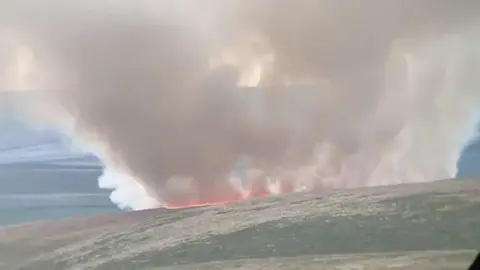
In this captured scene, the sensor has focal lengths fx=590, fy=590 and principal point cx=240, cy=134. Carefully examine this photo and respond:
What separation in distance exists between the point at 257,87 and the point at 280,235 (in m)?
0.35

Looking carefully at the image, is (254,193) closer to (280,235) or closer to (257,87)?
(280,235)

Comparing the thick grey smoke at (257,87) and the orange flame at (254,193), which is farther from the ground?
the thick grey smoke at (257,87)

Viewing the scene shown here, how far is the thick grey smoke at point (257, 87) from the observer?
1329 mm

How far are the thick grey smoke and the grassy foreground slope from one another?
4 cm

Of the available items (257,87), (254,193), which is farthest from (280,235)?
(257,87)

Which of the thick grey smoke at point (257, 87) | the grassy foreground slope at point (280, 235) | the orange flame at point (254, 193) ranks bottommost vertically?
the grassy foreground slope at point (280, 235)

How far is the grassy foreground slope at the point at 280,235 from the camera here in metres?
1.34

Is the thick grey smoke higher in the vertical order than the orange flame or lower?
higher

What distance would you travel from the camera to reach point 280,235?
1.38m

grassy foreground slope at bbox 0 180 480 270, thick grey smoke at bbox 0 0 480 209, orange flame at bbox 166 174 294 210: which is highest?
thick grey smoke at bbox 0 0 480 209

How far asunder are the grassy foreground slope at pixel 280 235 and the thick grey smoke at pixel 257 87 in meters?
0.04

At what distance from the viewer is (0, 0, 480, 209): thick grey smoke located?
133cm

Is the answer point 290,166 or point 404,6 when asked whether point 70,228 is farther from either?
point 404,6

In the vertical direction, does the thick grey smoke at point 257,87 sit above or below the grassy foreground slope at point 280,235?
above
